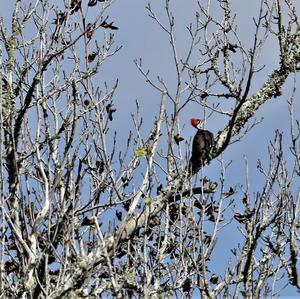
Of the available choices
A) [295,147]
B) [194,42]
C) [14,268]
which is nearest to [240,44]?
[194,42]

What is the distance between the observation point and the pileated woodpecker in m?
7.39

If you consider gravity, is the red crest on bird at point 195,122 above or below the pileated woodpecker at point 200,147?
above

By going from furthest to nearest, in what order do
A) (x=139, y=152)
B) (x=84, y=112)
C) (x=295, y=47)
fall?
(x=84, y=112) < (x=295, y=47) < (x=139, y=152)

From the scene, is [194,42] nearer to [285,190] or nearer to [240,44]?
[240,44]

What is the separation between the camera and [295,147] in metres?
6.68

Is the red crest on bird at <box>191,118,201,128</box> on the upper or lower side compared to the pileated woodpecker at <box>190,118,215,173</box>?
upper

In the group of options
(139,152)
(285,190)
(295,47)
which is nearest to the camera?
Answer: (139,152)

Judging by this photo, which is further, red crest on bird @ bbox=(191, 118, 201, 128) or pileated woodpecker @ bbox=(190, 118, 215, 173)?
red crest on bird @ bbox=(191, 118, 201, 128)

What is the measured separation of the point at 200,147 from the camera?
758cm

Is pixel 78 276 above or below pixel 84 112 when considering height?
below

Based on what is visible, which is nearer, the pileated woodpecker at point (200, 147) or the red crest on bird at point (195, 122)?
the pileated woodpecker at point (200, 147)

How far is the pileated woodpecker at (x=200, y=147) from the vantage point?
7395mm

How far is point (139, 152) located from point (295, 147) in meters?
1.84

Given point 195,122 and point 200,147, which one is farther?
point 195,122
